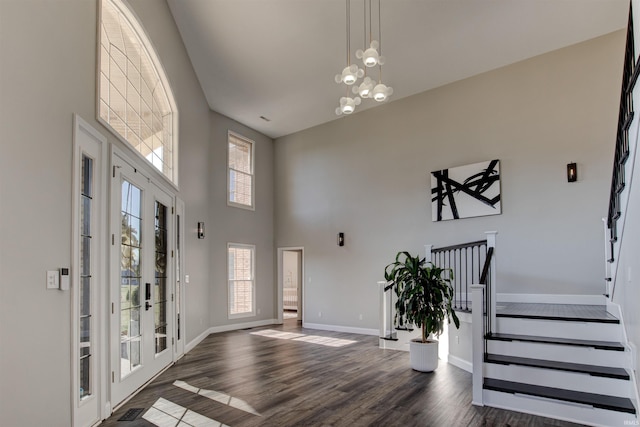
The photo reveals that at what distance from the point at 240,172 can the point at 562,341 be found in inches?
284

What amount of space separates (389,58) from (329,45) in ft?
3.38

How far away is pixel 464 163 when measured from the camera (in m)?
6.92

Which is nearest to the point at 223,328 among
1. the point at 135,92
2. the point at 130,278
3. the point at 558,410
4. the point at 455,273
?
the point at 130,278

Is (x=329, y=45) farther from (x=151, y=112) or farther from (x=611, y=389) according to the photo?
(x=611, y=389)

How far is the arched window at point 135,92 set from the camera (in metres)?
3.68

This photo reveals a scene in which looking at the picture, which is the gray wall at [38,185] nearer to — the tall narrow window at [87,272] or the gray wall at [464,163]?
the tall narrow window at [87,272]

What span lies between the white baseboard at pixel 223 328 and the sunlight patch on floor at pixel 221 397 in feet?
6.23

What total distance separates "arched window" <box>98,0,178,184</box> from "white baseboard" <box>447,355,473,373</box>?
14.9 ft

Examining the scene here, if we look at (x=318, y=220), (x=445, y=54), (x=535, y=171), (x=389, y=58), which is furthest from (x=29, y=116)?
(x=318, y=220)

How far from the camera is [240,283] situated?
9023 mm

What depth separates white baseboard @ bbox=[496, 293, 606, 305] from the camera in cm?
549

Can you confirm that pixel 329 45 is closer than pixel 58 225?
No

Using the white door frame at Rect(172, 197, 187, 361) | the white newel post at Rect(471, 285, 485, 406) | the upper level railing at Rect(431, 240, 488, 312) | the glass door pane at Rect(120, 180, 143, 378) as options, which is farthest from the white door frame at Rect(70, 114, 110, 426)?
the upper level railing at Rect(431, 240, 488, 312)

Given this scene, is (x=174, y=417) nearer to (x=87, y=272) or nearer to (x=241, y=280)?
(x=87, y=272)
